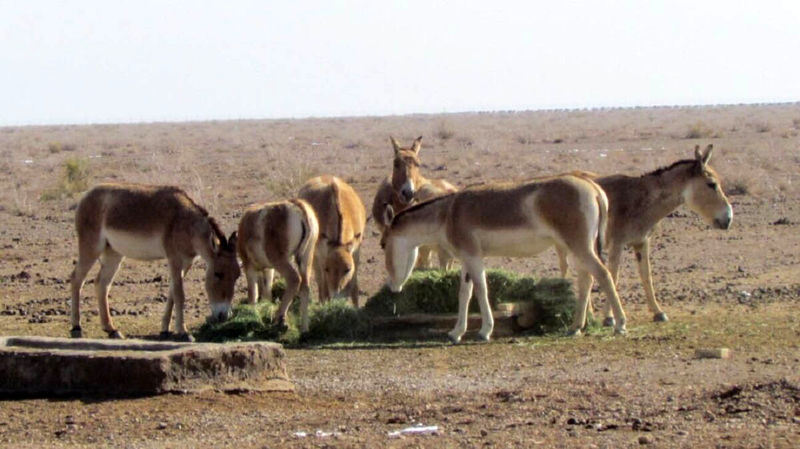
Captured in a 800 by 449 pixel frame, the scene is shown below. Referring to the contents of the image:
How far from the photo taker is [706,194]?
15.9m

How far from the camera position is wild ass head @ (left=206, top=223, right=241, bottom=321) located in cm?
1465

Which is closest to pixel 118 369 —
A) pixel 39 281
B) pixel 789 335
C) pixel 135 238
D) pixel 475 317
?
pixel 135 238

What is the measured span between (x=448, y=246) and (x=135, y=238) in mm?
3469

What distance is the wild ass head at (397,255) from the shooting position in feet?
48.9

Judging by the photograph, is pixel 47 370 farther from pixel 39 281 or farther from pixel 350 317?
pixel 39 281

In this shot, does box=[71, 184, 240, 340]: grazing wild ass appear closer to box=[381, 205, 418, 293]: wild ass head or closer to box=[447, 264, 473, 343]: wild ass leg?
box=[381, 205, 418, 293]: wild ass head

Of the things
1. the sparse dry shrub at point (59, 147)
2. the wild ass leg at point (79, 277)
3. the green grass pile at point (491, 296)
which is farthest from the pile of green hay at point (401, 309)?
the sparse dry shrub at point (59, 147)

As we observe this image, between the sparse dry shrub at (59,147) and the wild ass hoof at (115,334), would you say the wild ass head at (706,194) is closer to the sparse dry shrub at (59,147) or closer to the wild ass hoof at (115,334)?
the wild ass hoof at (115,334)

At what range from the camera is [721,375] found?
1146 centimetres

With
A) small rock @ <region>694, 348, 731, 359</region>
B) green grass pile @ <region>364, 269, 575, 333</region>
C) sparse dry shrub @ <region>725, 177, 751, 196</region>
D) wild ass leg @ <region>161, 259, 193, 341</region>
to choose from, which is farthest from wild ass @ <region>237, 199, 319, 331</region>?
sparse dry shrub @ <region>725, 177, 751, 196</region>

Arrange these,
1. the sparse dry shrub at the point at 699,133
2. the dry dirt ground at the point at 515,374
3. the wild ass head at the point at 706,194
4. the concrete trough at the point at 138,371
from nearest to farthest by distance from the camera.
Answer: the dry dirt ground at the point at 515,374 < the concrete trough at the point at 138,371 < the wild ass head at the point at 706,194 < the sparse dry shrub at the point at 699,133

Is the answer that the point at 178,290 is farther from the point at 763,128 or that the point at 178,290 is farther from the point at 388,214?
the point at 763,128

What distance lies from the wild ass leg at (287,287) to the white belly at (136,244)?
4.43ft

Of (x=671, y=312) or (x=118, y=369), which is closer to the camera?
(x=118, y=369)
